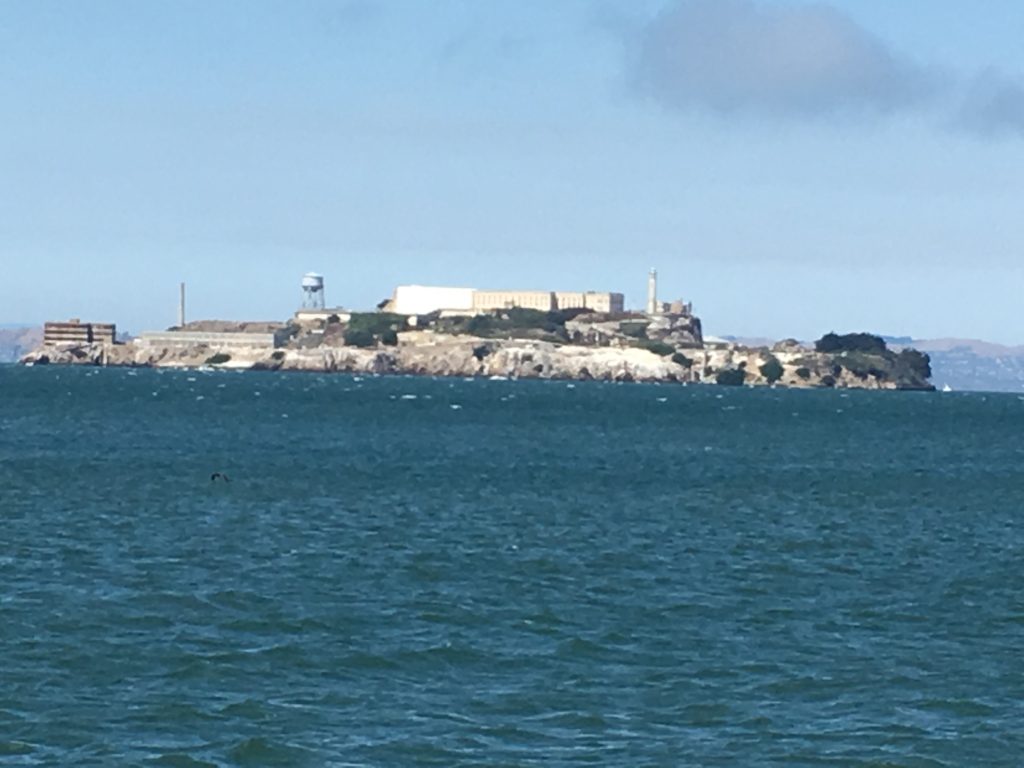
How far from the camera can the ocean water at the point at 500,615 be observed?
26.9 meters

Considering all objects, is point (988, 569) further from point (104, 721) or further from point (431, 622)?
point (104, 721)

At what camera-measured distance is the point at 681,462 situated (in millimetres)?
86000

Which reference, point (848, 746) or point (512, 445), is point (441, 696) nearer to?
point (848, 746)

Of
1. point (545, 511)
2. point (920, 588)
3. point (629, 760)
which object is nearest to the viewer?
point (629, 760)

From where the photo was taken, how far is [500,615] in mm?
36750

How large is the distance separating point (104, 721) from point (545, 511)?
107 ft

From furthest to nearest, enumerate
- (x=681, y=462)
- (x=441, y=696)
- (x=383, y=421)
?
(x=383, y=421), (x=681, y=462), (x=441, y=696)

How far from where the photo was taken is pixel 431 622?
35.7 m

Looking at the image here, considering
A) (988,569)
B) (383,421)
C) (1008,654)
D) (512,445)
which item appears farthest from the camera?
(383,421)

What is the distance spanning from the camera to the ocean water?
2694 cm

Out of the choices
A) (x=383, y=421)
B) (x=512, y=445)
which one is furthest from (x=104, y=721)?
(x=383, y=421)

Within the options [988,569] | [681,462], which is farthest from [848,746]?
[681,462]

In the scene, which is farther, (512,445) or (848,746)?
(512,445)

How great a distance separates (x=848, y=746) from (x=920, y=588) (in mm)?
16048
